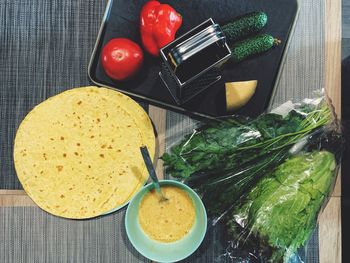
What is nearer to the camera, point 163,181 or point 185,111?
point 163,181

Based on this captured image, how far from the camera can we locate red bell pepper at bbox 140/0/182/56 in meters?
1.22

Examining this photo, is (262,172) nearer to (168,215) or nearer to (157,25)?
(168,215)

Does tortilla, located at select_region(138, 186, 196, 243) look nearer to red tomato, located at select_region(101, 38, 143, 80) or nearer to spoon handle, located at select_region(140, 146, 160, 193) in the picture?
spoon handle, located at select_region(140, 146, 160, 193)

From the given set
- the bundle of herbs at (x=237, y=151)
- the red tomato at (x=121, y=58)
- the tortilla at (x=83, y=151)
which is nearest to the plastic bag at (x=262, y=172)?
the bundle of herbs at (x=237, y=151)

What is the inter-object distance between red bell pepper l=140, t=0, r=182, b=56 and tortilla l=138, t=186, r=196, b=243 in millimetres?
372

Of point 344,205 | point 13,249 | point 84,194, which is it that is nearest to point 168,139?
point 84,194

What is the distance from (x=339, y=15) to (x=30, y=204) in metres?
0.96

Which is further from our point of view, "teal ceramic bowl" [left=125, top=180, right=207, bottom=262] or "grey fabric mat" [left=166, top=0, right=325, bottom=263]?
"grey fabric mat" [left=166, top=0, right=325, bottom=263]

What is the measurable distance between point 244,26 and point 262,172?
1.26ft

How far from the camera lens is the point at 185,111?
128 cm

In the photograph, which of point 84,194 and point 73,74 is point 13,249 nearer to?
point 84,194

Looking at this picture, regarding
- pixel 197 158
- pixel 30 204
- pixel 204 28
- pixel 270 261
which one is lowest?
pixel 270 261

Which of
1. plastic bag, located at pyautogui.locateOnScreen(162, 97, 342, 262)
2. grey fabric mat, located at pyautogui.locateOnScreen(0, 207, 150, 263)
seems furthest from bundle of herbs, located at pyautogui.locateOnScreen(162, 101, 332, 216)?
grey fabric mat, located at pyautogui.locateOnScreen(0, 207, 150, 263)

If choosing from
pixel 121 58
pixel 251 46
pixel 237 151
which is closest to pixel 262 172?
pixel 237 151
